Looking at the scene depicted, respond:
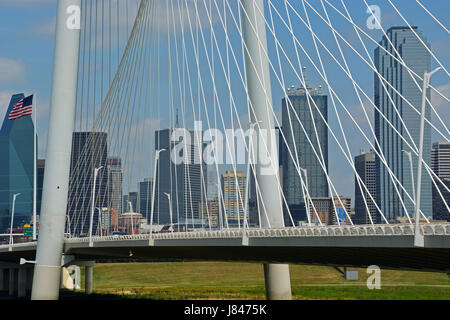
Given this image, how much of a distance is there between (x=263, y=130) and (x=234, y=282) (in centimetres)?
5262

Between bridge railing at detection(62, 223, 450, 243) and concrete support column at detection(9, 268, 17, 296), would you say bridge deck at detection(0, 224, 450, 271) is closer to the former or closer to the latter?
bridge railing at detection(62, 223, 450, 243)

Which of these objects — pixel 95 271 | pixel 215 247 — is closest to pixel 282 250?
pixel 215 247

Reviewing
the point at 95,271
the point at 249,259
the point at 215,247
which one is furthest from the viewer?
the point at 95,271

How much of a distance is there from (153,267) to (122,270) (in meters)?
3.65

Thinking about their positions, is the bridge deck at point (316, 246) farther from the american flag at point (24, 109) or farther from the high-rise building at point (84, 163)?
the high-rise building at point (84, 163)

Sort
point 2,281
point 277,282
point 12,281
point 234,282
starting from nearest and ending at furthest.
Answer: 1. point 277,282
2. point 12,281
3. point 2,281
4. point 234,282

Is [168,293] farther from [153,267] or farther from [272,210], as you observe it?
[272,210]

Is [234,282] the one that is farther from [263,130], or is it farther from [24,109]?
[263,130]

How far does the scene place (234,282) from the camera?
89812mm

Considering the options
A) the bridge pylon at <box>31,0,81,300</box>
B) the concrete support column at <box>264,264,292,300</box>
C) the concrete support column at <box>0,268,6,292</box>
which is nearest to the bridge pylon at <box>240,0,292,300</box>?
the concrete support column at <box>264,264,292,300</box>

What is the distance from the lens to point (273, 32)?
38.3 meters

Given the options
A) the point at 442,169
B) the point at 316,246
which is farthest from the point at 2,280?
the point at 442,169

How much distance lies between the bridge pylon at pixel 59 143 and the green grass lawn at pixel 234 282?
2545cm

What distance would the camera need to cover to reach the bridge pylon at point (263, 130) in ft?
127
